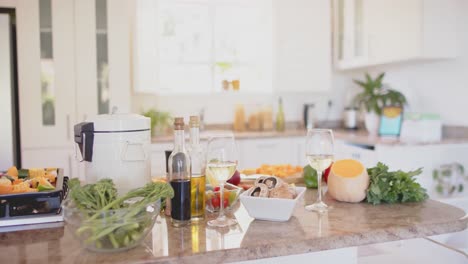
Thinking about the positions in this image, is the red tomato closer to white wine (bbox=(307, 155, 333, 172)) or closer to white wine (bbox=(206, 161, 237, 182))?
white wine (bbox=(206, 161, 237, 182))

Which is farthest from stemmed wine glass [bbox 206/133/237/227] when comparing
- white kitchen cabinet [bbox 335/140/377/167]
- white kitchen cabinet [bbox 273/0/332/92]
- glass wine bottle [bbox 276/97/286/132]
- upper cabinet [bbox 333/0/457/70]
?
glass wine bottle [bbox 276/97/286/132]

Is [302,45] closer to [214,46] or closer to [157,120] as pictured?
[214,46]

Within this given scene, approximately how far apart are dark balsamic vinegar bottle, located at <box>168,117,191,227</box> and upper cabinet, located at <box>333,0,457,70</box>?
8.44 ft

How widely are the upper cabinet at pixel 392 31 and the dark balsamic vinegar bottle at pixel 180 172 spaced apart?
8.44ft

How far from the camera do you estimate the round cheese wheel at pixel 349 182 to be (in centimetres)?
136

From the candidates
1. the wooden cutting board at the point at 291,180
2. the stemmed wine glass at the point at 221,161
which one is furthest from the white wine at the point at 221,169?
the wooden cutting board at the point at 291,180

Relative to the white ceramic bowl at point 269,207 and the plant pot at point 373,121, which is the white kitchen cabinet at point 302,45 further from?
the white ceramic bowl at point 269,207

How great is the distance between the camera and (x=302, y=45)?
4.17m

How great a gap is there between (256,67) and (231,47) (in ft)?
1.12

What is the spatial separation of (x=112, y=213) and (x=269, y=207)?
0.44 m

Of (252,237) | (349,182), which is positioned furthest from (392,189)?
(252,237)

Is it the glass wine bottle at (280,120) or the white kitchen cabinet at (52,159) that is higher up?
the glass wine bottle at (280,120)

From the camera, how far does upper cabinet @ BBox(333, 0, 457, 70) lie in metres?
3.13

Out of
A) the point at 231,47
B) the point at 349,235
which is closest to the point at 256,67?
the point at 231,47
